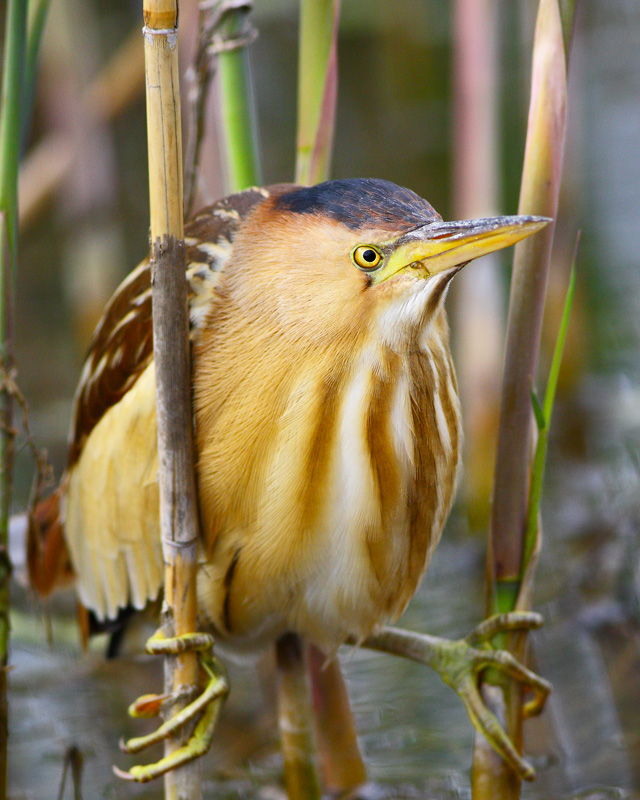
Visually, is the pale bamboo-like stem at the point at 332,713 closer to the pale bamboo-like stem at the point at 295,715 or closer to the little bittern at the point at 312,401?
the pale bamboo-like stem at the point at 295,715

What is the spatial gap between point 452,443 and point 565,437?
178 centimetres

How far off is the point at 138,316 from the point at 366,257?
384 mm

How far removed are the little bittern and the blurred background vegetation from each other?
0.54 meters

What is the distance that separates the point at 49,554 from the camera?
5.26 ft

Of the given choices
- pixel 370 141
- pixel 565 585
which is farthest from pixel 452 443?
pixel 370 141

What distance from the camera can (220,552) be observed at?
1.19 m

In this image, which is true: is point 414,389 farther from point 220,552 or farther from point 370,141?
point 370,141

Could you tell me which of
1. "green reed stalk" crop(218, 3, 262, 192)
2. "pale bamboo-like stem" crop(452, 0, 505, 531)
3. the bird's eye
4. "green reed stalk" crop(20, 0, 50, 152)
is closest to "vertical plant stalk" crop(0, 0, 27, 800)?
"green reed stalk" crop(20, 0, 50, 152)

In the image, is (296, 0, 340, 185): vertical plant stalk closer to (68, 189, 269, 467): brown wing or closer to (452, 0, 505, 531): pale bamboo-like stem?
(68, 189, 269, 467): brown wing

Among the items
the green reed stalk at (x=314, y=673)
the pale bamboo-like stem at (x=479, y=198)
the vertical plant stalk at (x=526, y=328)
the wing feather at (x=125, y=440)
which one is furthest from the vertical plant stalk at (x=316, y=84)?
the pale bamboo-like stem at (x=479, y=198)

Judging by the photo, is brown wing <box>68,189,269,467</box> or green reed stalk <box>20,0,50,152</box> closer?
brown wing <box>68,189,269,467</box>

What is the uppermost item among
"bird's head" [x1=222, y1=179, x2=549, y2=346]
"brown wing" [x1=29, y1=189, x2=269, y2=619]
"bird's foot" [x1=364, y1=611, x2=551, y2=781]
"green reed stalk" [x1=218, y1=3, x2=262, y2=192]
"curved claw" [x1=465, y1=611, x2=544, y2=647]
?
"green reed stalk" [x1=218, y1=3, x2=262, y2=192]

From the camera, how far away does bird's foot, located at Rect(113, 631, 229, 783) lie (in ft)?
3.74

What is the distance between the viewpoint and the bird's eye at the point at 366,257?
1000 mm
